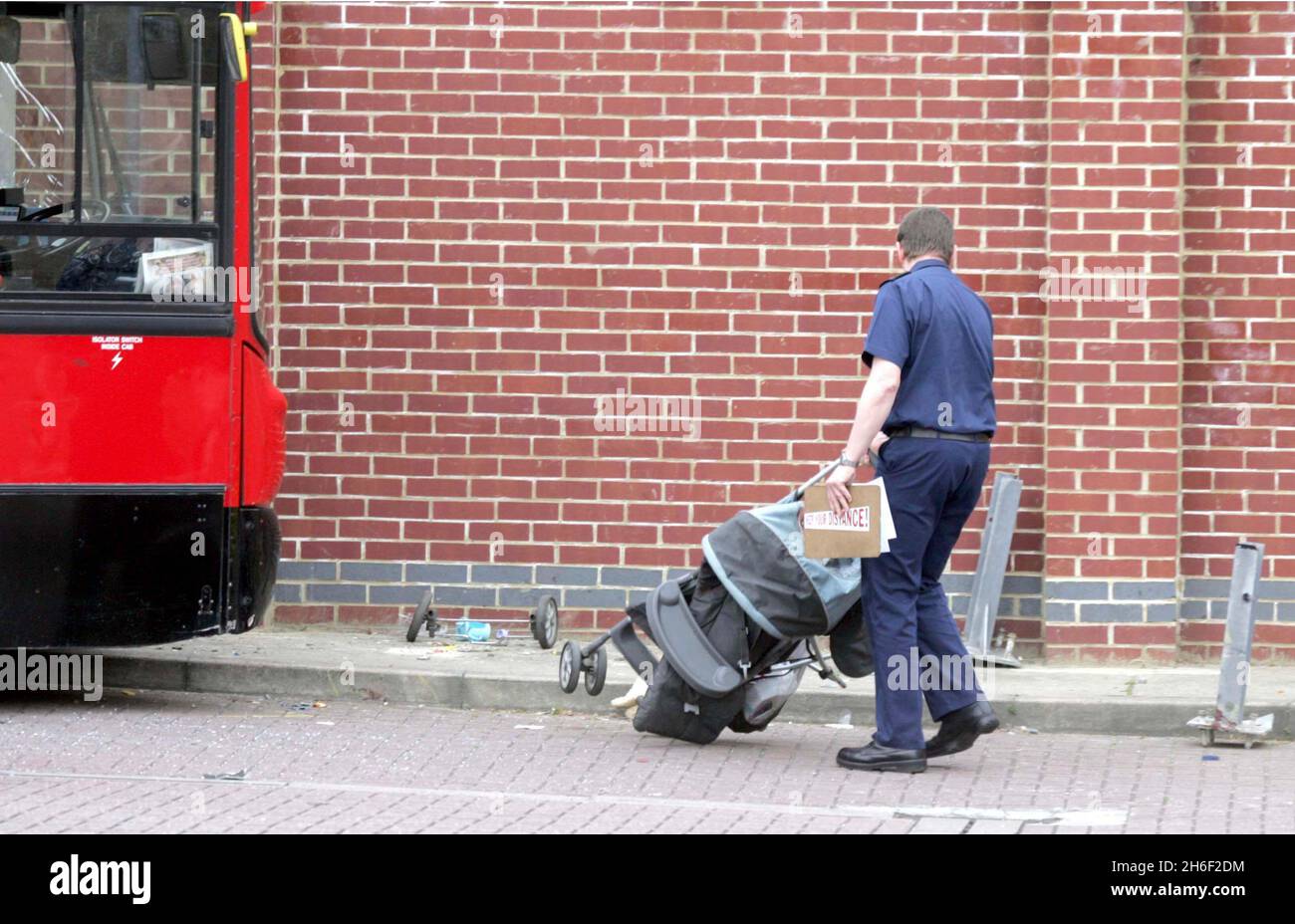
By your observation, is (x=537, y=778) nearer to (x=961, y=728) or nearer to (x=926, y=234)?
(x=961, y=728)

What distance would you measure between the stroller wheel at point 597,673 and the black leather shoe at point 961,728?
142cm

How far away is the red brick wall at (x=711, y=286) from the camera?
31.4 feet

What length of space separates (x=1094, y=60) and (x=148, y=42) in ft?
15.1

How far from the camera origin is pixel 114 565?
7.86 meters

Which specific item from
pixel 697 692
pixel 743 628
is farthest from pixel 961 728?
pixel 697 692

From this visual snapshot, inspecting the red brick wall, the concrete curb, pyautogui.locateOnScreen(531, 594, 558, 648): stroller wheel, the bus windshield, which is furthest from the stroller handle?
the bus windshield

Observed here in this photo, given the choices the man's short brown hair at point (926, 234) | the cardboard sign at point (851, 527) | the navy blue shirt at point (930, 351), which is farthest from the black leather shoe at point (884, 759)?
the man's short brown hair at point (926, 234)

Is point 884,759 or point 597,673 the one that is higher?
point 597,673

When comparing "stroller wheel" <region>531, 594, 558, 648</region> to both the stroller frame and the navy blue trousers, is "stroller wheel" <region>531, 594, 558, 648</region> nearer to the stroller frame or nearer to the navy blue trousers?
the stroller frame

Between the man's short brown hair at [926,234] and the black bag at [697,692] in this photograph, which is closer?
the man's short brown hair at [926,234]

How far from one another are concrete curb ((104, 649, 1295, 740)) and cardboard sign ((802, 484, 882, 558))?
1.65 metres

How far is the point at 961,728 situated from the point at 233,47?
4.02 m

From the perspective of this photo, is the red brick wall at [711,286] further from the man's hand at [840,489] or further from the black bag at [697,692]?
the man's hand at [840,489]

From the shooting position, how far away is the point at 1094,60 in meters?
9.46
